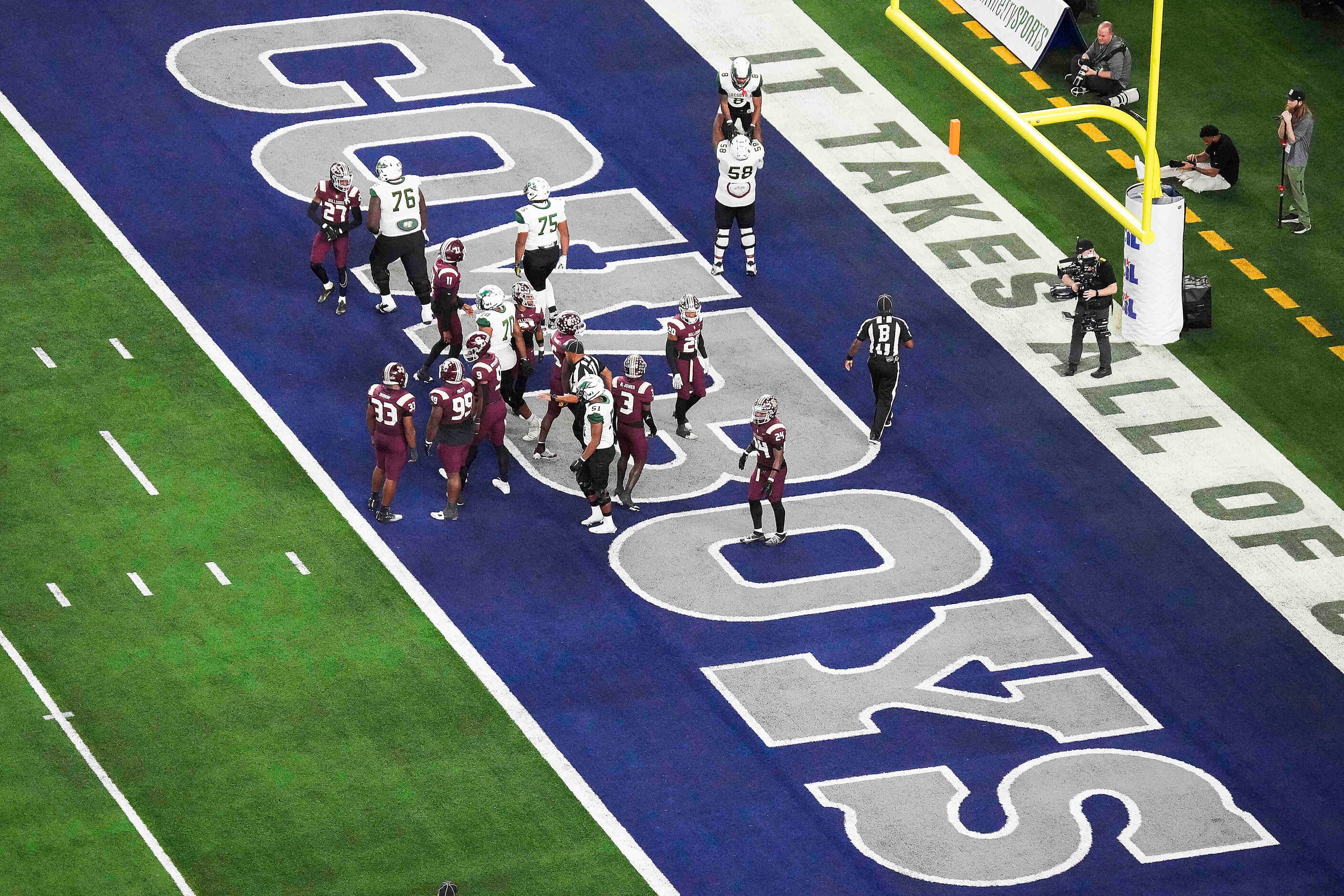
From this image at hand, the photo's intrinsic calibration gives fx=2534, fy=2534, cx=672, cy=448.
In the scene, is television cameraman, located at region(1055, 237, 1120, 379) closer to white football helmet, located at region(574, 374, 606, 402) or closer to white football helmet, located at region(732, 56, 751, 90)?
white football helmet, located at region(732, 56, 751, 90)

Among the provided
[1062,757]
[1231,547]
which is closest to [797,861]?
[1062,757]

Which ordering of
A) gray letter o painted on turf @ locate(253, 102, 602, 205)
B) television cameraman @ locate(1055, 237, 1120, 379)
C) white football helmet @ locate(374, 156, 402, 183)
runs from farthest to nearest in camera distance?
gray letter o painted on turf @ locate(253, 102, 602, 205), white football helmet @ locate(374, 156, 402, 183), television cameraman @ locate(1055, 237, 1120, 379)

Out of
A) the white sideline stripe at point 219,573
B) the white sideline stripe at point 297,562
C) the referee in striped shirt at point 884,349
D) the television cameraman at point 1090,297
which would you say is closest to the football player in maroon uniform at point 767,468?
the referee in striped shirt at point 884,349

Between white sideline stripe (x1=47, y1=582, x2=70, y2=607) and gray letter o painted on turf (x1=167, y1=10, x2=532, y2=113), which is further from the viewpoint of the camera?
gray letter o painted on turf (x1=167, y1=10, x2=532, y2=113)

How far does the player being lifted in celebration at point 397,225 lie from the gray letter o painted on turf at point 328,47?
5.33 m

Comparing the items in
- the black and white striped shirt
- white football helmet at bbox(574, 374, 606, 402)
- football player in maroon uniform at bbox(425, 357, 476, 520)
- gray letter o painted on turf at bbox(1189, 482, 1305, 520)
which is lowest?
football player in maroon uniform at bbox(425, 357, 476, 520)

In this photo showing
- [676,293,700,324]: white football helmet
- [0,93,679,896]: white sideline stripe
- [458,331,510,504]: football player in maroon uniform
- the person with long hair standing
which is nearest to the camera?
[0,93,679,896]: white sideline stripe

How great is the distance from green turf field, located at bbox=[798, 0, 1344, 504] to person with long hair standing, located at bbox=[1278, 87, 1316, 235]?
→ 0.54 meters

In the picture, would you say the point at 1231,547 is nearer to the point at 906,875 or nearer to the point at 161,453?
the point at 906,875

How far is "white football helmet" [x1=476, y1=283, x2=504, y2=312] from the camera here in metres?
28.8

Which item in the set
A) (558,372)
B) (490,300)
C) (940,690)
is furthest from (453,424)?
(940,690)

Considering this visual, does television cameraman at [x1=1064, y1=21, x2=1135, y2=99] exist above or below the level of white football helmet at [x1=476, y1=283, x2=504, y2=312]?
above

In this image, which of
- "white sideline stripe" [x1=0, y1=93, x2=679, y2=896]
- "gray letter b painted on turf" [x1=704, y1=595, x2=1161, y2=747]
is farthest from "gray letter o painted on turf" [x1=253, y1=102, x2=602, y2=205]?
"gray letter b painted on turf" [x1=704, y1=595, x2=1161, y2=747]

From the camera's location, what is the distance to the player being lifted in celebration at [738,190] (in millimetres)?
31734
